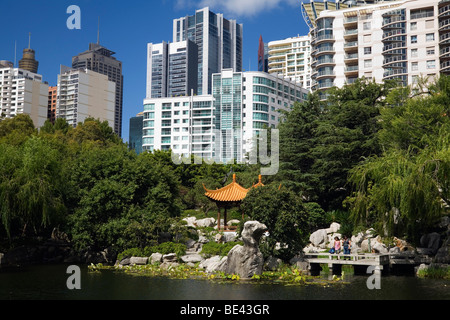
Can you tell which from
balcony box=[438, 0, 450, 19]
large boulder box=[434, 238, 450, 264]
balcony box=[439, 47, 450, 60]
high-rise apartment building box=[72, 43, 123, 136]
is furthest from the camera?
high-rise apartment building box=[72, 43, 123, 136]

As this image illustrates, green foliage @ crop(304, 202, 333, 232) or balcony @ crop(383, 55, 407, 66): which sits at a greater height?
balcony @ crop(383, 55, 407, 66)

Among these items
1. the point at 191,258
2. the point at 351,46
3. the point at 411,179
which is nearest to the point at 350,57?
the point at 351,46

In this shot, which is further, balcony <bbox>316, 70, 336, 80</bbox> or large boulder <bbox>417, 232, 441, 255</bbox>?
balcony <bbox>316, 70, 336, 80</bbox>

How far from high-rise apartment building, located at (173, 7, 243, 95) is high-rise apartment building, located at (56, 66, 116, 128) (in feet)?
137

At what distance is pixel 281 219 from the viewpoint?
17875 mm

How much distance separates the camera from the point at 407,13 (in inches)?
2071

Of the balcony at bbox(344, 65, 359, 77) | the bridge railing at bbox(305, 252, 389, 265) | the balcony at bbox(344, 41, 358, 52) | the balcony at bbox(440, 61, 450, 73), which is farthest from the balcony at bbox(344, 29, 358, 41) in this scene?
the bridge railing at bbox(305, 252, 389, 265)

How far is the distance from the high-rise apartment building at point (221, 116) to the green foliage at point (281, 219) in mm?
48920

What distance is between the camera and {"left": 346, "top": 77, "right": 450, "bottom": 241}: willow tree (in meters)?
16.1

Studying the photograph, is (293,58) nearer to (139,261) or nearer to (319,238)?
(319,238)

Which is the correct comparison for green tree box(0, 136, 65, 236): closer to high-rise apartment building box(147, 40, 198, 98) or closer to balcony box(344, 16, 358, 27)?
balcony box(344, 16, 358, 27)

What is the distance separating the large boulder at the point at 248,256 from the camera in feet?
54.1

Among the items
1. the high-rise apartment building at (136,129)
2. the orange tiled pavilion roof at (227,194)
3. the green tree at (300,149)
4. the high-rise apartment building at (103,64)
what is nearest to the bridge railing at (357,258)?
the orange tiled pavilion roof at (227,194)
